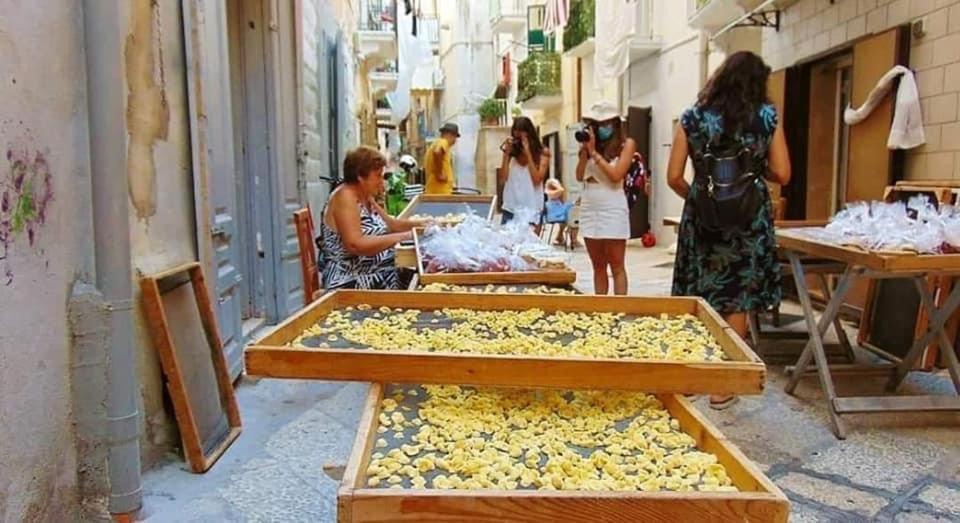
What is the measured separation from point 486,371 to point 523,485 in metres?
0.36

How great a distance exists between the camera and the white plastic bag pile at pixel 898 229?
116 inches

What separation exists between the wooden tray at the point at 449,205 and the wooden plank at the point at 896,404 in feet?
9.87

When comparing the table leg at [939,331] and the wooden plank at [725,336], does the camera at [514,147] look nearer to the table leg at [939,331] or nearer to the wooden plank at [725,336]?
the table leg at [939,331]

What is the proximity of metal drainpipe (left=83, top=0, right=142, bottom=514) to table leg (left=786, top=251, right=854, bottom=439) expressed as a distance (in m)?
2.72

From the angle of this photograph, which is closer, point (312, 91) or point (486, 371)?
point (486, 371)

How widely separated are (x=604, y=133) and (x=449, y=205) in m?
2.32

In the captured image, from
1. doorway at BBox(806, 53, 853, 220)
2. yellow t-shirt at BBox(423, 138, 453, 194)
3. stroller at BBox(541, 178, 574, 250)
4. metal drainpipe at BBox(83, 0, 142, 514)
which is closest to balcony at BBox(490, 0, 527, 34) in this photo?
stroller at BBox(541, 178, 574, 250)

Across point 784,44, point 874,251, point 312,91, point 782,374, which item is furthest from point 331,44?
point 874,251

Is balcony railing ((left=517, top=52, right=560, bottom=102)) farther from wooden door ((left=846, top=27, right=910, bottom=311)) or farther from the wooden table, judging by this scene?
the wooden table

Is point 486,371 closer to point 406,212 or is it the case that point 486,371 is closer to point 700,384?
point 700,384

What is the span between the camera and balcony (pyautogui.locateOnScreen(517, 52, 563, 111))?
60.8 ft

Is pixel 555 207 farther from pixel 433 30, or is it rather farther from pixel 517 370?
pixel 433 30

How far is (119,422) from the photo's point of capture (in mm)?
2447

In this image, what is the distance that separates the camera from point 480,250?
339cm
